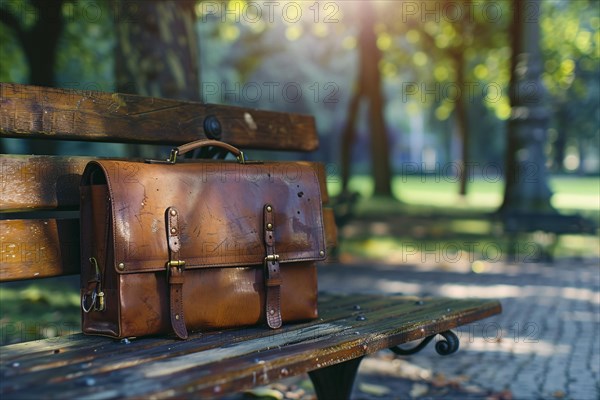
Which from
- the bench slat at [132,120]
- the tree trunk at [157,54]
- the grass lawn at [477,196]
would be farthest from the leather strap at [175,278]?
the grass lawn at [477,196]

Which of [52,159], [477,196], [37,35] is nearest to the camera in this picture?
[52,159]

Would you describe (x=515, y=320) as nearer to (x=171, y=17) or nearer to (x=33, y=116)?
(x=171, y=17)

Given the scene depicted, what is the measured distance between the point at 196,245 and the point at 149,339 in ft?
1.14

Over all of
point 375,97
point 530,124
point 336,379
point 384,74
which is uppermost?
point 384,74

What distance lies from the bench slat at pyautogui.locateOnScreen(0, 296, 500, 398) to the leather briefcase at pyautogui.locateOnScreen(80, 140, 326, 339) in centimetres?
8

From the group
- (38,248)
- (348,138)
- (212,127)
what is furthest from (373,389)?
(348,138)

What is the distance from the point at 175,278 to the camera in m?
2.86

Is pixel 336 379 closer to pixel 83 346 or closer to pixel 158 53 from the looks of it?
pixel 83 346

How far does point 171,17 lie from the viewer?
6.35 metres

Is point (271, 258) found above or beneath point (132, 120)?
beneath

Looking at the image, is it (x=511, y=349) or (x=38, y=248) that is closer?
(x=38, y=248)

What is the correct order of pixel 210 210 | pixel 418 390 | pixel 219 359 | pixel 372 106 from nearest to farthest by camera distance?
pixel 219 359 → pixel 210 210 → pixel 418 390 → pixel 372 106

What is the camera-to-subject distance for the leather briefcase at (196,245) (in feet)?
9.23

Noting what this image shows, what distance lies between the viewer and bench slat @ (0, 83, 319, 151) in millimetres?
3182
